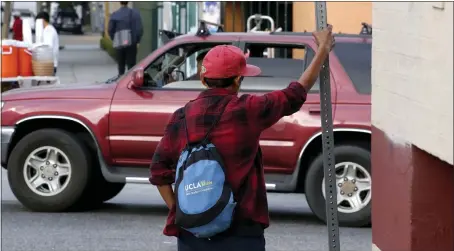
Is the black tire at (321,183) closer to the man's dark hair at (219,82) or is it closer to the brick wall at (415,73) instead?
the man's dark hair at (219,82)

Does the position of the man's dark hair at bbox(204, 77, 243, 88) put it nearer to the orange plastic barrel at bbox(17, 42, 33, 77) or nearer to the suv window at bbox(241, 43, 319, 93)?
the suv window at bbox(241, 43, 319, 93)

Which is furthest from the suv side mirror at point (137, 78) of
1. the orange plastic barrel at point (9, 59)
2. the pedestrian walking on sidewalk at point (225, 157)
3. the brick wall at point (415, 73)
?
the orange plastic barrel at point (9, 59)

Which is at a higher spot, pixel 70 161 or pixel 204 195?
pixel 204 195

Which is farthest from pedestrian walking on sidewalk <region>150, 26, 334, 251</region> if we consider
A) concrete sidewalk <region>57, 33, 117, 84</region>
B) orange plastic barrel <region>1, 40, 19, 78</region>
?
concrete sidewalk <region>57, 33, 117, 84</region>

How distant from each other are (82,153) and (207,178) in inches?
232

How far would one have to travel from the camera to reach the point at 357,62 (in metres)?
9.80

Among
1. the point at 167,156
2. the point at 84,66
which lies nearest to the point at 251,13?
the point at 84,66

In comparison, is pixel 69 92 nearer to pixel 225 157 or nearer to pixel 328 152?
pixel 225 157

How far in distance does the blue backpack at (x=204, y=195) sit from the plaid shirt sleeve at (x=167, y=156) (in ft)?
0.77

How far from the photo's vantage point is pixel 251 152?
4.48 meters

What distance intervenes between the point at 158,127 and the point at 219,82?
528cm

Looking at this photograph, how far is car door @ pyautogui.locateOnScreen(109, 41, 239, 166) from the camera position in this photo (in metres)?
9.79

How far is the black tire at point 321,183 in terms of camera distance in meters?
9.41

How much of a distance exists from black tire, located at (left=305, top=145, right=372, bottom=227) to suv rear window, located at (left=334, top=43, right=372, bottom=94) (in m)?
0.57
